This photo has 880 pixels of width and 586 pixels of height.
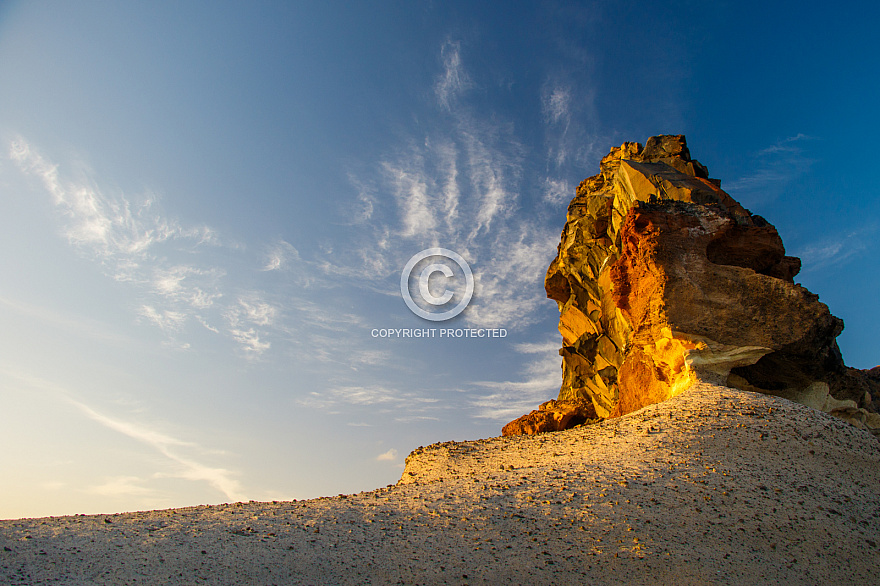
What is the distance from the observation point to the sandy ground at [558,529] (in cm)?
658

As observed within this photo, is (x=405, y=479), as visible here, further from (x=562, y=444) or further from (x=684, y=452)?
(x=684, y=452)

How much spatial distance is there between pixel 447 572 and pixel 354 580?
1.25 meters

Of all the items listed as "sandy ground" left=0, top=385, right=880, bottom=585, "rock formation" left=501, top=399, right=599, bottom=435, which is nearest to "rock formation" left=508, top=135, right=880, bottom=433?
"sandy ground" left=0, top=385, right=880, bottom=585

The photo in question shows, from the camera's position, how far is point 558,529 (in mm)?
7910

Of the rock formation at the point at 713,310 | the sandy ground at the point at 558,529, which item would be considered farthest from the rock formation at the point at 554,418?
the sandy ground at the point at 558,529

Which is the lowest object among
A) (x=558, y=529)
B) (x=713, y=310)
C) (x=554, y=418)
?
(x=558, y=529)

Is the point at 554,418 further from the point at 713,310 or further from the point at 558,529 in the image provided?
the point at 558,529

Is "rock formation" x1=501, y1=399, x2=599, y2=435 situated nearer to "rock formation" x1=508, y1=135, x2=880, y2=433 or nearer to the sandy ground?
"rock formation" x1=508, y1=135, x2=880, y2=433

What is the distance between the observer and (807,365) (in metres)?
17.2

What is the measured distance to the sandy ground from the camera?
6.58 m

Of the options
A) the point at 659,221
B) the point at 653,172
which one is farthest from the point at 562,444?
the point at 653,172

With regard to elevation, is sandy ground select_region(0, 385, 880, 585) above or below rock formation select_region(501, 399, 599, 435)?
below

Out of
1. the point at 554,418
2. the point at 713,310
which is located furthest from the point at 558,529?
the point at 554,418

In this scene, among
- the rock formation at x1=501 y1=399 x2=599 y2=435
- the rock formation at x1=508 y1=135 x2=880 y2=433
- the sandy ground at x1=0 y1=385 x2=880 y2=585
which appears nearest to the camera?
the sandy ground at x1=0 y1=385 x2=880 y2=585
